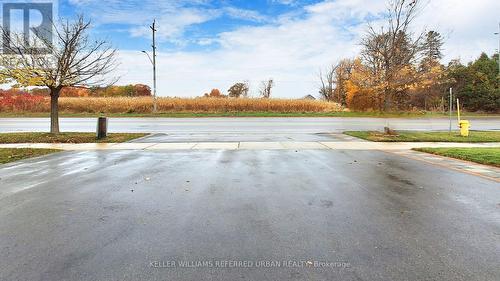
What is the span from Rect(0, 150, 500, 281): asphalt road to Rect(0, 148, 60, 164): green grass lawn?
2.19m

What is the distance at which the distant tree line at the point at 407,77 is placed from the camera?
15.7 meters

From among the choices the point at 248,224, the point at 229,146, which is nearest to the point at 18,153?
the point at 229,146

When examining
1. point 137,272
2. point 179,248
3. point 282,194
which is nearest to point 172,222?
point 179,248

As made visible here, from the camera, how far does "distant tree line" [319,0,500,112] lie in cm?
1571

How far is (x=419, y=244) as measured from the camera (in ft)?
11.5

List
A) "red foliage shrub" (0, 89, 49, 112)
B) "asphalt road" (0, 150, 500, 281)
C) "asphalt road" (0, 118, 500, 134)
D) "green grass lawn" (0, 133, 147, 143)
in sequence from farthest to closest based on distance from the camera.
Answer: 1. "red foliage shrub" (0, 89, 49, 112)
2. "asphalt road" (0, 118, 500, 134)
3. "green grass lawn" (0, 133, 147, 143)
4. "asphalt road" (0, 150, 500, 281)

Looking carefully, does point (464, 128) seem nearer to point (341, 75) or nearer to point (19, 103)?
point (19, 103)

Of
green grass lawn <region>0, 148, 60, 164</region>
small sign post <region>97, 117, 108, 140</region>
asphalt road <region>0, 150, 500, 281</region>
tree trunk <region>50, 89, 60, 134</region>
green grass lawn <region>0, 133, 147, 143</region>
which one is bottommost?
asphalt road <region>0, 150, 500, 281</region>

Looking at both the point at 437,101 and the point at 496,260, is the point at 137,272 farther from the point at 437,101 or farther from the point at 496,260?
the point at 437,101

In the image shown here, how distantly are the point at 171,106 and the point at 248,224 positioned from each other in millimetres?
37312

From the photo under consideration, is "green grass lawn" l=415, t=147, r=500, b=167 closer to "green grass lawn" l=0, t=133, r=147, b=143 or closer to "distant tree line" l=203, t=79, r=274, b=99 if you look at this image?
"green grass lawn" l=0, t=133, r=147, b=143

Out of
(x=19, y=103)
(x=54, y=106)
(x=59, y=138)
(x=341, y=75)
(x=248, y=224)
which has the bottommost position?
(x=248, y=224)

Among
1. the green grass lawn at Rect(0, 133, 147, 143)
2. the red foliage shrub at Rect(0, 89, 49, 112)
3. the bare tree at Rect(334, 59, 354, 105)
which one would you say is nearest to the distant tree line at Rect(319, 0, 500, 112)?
the bare tree at Rect(334, 59, 354, 105)

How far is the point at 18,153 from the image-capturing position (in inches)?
410
